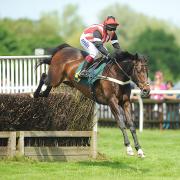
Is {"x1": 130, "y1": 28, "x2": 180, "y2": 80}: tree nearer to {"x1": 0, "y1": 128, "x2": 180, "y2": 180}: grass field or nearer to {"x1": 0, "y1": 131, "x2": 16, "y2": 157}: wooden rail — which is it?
{"x1": 0, "y1": 128, "x2": 180, "y2": 180}: grass field

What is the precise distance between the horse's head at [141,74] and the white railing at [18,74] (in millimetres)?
2333

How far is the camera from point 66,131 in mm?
12781

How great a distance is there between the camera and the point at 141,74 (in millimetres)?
12023

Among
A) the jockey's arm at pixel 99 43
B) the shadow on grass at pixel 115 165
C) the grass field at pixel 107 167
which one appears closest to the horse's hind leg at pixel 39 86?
the grass field at pixel 107 167

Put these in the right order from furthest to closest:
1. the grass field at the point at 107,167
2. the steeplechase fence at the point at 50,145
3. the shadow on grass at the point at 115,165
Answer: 1. the steeplechase fence at the point at 50,145
2. the shadow on grass at the point at 115,165
3. the grass field at the point at 107,167

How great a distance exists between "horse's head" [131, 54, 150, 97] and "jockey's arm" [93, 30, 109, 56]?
557 millimetres

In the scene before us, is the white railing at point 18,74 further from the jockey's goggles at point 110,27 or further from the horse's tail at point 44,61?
the jockey's goggles at point 110,27

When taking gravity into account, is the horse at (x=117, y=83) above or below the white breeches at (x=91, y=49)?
below

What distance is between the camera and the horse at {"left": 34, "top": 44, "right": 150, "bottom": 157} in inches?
472

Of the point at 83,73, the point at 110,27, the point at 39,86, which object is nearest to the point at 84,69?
the point at 83,73

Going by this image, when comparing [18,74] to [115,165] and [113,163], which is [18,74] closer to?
[113,163]

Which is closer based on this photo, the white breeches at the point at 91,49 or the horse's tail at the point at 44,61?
the white breeches at the point at 91,49

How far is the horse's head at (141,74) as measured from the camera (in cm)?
1189

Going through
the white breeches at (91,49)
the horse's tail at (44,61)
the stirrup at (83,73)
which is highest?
the white breeches at (91,49)
